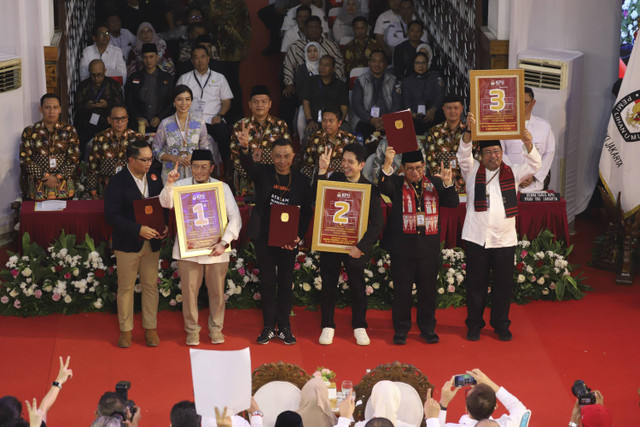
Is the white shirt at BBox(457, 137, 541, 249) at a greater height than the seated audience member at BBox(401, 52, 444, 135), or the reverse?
the seated audience member at BBox(401, 52, 444, 135)

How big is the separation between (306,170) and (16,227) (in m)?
2.80

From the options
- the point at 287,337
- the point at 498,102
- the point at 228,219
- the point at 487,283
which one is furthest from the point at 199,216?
the point at 498,102

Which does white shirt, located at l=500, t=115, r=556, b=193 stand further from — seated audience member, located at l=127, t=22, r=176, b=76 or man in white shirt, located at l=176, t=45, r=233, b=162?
seated audience member, located at l=127, t=22, r=176, b=76

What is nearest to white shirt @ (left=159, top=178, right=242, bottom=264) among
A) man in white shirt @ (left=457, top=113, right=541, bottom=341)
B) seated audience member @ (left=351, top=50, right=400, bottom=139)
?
man in white shirt @ (left=457, top=113, right=541, bottom=341)

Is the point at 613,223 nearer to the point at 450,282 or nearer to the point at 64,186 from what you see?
the point at 450,282

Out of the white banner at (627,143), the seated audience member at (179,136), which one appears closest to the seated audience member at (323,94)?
the seated audience member at (179,136)

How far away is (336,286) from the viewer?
8.05 metres

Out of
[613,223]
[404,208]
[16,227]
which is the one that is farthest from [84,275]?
[613,223]

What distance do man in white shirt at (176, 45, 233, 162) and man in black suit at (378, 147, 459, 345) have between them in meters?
3.21

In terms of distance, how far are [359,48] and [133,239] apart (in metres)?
5.21

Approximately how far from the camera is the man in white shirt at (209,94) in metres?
10.6

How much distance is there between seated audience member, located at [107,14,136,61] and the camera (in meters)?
12.0

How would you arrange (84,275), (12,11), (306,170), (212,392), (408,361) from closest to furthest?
(212,392)
(408,361)
(84,275)
(306,170)
(12,11)

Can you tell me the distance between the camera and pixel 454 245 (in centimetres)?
899
